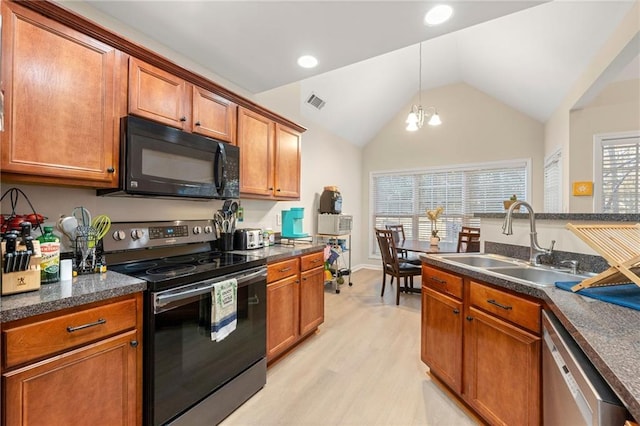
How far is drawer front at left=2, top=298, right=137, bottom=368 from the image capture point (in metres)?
0.99

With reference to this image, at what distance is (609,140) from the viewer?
315 centimetres

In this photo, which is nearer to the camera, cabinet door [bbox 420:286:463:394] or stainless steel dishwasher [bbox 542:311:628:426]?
stainless steel dishwasher [bbox 542:311:628:426]

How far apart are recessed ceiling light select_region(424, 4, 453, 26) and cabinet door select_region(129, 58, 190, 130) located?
1.66m

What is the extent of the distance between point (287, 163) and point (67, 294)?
2.18 m

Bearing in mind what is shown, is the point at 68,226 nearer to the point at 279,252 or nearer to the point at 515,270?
the point at 279,252

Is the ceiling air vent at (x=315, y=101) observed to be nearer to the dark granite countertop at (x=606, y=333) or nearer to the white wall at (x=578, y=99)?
the white wall at (x=578, y=99)

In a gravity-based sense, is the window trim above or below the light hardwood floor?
above

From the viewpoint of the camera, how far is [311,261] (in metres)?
2.67

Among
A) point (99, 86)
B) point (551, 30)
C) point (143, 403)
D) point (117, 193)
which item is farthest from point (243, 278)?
point (551, 30)

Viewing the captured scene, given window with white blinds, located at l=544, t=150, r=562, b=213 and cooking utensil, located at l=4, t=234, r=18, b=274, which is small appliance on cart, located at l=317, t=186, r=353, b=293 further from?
cooking utensil, located at l=4, t=234, r=18, b=274

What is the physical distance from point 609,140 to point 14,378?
503 cm

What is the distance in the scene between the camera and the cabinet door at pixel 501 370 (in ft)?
4.37

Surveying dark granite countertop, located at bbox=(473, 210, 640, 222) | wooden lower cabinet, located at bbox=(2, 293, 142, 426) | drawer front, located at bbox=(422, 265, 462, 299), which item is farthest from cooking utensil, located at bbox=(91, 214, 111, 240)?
dark granite countertop, located at bbox=(473, 210, 640, 222)

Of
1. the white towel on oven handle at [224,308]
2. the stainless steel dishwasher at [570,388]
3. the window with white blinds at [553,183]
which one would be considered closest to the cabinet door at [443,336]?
the stainless steel dishwasher at [570,388]
